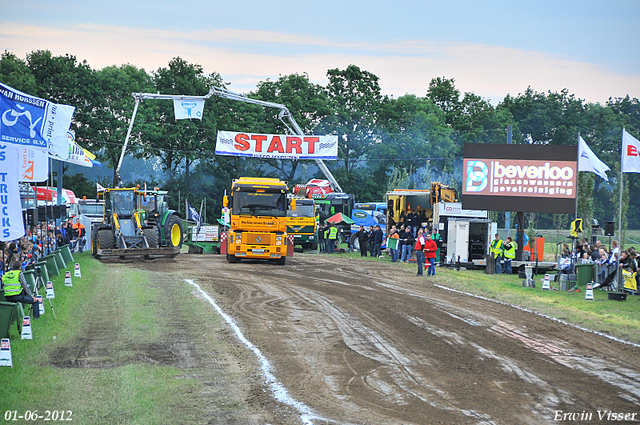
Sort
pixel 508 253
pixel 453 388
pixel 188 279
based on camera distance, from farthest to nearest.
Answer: pixel 508 253 → pixel 188 279 → pixel 453 388

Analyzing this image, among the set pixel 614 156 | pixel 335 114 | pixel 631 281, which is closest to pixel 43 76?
pixel 335 114

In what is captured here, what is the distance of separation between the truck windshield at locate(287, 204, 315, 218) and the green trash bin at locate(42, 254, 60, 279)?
17.8m

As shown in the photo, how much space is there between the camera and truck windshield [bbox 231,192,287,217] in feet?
90.1

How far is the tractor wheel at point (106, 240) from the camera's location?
27.3 meters

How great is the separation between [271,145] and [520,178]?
19174 millimetres

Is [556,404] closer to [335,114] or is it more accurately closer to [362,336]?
[362,336]

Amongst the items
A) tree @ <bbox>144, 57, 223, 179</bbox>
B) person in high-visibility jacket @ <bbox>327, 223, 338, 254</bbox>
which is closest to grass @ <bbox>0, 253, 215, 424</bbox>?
person in high-visibility jacket @ <bbox>327, 223, 338, 254</bbox>

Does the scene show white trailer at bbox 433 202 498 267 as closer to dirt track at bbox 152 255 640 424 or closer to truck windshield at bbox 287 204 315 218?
truck windshield at bbox 287 204 315 218

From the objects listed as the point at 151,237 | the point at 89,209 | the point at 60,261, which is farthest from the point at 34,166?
the point at 89,209

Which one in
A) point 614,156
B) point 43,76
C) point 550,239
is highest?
point 43,76

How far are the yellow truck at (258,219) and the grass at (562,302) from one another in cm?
678

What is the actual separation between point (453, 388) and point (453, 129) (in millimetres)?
70450

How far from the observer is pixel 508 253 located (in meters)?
27.8

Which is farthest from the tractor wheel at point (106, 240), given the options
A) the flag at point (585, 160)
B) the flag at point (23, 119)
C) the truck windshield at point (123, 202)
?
the flag at point (585, 160)
